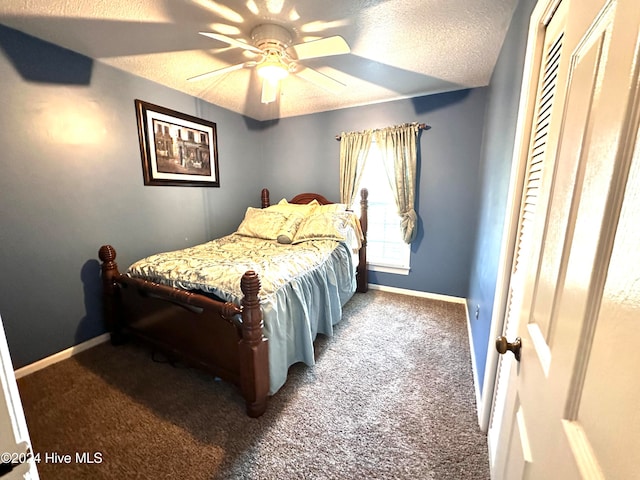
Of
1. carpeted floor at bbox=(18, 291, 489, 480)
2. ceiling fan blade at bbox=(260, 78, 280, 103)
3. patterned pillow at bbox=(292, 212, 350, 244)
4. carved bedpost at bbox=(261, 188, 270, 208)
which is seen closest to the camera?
carpeted floor at bbox=(18, 291, 489, 480)

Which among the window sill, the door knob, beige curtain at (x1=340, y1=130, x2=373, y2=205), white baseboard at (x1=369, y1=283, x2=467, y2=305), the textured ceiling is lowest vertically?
white baseboard at (x1=369, y1=283, x2=467, y2=305)

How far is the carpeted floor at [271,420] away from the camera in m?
1.29

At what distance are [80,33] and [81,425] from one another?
2.51m

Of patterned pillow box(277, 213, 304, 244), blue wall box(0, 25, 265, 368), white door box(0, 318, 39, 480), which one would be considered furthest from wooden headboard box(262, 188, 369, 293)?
white door box(0, 318, 39, 480)

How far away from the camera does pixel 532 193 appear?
1094 mm

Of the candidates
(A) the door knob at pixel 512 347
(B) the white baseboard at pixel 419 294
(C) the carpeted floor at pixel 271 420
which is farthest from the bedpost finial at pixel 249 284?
(B) the white baseboard at pixel 419 294

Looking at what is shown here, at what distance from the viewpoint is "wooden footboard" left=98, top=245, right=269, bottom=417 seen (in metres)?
1.47

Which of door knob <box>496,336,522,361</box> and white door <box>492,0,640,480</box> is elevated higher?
white door <box>492,0,640,480</box>

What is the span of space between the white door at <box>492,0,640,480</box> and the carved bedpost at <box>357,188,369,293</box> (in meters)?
2.61

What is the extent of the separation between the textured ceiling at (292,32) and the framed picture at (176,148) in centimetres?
34

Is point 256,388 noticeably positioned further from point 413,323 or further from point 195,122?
point 195,122

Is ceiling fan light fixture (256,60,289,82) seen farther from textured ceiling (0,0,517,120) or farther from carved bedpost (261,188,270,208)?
carved bedpost (261,188,270,208)

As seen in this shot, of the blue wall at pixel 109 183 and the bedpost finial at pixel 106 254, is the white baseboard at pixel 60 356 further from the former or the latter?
the bedpost finial at pixel 106 254

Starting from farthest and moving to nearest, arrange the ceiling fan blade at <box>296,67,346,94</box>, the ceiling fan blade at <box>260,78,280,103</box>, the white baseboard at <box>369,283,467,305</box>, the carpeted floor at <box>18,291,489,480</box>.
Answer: the white baseboard at <box>369,283,467,305</box> → the ceiling fan blade at <box>296,67,346,94</box> → the ceiling fan blade at <box>260,78,280,103</box> → the carpeted floor at <box>18,291,489,480</box>
